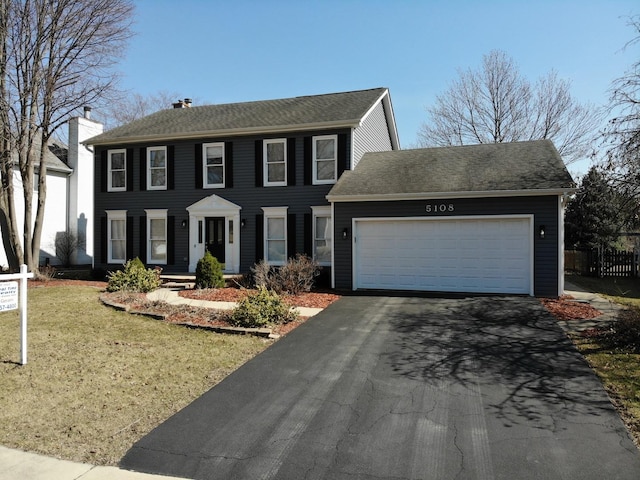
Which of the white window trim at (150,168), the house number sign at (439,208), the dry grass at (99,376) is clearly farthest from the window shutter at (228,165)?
the dry grass at (99,376)

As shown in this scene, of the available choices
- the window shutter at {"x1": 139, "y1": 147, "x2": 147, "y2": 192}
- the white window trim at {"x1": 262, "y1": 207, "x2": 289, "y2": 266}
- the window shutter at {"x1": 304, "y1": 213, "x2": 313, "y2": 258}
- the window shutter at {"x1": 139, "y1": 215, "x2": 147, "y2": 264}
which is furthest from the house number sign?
the window shutter at {"x1": 139, "y1": 147, "x2": 147, "y2": 192}

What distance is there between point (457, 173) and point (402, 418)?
35.1 feet

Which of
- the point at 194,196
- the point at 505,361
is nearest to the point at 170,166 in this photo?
the point at 194,196

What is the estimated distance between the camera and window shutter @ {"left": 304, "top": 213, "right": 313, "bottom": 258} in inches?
620

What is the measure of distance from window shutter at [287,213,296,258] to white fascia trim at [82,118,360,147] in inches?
122

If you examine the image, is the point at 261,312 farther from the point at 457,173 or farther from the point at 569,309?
the point at 457,173

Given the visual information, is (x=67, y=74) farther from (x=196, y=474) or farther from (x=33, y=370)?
(x=196, y=474)

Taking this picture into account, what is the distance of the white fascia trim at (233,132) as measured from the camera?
50.8ft

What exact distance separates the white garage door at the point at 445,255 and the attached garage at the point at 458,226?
27 mm

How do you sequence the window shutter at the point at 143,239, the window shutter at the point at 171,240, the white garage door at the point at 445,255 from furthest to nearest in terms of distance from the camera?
1. the window shutter at the point at 143,239
2. the window shutter at the point at 171,240
3. the white garage door at the point at 445,255

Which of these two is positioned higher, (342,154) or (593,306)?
(342,154)

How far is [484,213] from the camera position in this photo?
12719mm

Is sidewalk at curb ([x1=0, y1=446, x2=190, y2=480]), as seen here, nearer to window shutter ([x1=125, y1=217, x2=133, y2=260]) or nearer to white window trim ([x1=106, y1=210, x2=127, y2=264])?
window shutter ([x1=125, y1=217, x2=133, y2=260])

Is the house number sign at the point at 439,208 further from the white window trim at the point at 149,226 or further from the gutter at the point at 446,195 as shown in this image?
the white window trim at the point at 149,226
